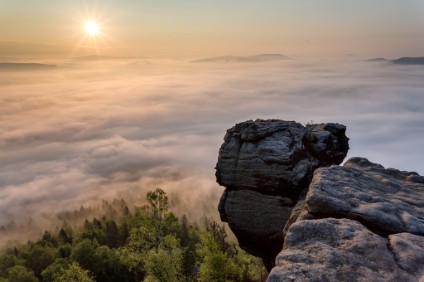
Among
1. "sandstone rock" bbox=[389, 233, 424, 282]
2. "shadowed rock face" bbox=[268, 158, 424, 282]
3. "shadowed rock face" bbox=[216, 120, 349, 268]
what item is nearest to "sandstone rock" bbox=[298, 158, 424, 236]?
"shadowed rock face" bbox=[268, 158, 424, 282]

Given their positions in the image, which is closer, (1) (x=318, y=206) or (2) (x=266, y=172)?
(1) (x=318, y=206)

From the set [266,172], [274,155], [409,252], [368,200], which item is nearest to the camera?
[409,252]

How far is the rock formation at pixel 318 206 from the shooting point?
14.4 metres

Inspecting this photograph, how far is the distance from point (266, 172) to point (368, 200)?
1718cm

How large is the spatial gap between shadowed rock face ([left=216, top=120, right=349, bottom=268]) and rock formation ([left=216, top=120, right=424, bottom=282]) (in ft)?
0.35

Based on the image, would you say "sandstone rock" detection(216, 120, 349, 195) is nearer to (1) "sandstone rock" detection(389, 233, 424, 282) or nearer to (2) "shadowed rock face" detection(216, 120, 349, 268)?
(2) "shadowed rock face" detection(216, 120, 349, 268)

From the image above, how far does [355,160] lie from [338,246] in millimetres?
19384

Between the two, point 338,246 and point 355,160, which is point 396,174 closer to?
point 355,160

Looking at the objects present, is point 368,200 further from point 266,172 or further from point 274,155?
point 266,172

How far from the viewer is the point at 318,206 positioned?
20.7 meters

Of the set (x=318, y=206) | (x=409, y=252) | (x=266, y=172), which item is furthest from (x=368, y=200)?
(x=266, y=172)

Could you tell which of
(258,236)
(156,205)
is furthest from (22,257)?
(258,236)

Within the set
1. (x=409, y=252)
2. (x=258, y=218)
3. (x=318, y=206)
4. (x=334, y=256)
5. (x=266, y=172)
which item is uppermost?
(x=318, y=206)

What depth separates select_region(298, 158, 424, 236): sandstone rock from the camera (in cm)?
1907
